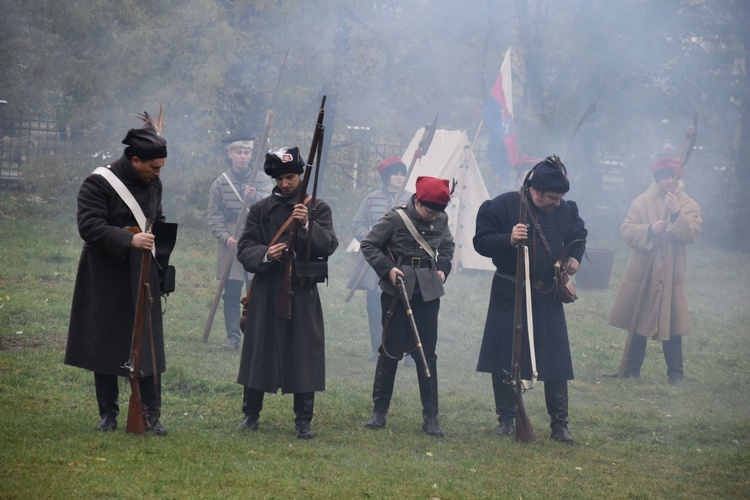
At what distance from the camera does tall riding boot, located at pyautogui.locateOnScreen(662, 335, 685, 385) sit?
9.84m

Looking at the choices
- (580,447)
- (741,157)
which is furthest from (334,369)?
(741,157)

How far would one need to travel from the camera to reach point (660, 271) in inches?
396

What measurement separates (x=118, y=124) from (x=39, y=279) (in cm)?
514

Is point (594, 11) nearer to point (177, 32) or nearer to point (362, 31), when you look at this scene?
point (362, 31)

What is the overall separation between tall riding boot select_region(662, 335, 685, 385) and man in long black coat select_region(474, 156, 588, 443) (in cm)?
333

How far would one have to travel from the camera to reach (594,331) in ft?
41.3

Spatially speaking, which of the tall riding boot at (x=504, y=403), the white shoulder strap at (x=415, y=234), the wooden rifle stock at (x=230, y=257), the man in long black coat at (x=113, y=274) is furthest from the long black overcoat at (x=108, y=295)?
the wooden rifle stock at (x=230, y=257)

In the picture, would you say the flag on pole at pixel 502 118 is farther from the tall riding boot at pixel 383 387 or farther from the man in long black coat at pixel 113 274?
the man in long black coat at pixel 113 274

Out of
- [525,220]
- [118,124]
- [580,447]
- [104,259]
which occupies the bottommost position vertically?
[580,447]

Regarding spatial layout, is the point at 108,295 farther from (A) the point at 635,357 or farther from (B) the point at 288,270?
(A) the point at 635,357

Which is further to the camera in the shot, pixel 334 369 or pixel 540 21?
pixel 540 21

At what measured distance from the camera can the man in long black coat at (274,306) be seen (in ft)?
20.6

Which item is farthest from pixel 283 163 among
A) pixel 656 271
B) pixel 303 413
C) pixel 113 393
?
pixel 656 271

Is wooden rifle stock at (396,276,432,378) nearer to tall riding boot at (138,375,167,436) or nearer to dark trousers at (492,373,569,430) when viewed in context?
dark trousers at (492,373,569,430)
